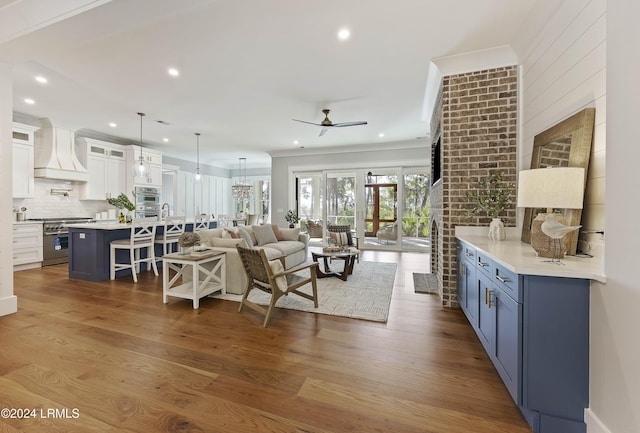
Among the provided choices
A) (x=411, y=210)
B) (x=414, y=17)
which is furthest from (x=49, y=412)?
(x=411, y=210)

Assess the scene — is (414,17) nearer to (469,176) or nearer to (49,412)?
(469,176)

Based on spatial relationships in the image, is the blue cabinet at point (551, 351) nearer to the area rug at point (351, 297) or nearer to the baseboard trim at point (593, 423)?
the baseboard trim at point (593, 423)

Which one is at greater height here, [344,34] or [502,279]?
[344,34]

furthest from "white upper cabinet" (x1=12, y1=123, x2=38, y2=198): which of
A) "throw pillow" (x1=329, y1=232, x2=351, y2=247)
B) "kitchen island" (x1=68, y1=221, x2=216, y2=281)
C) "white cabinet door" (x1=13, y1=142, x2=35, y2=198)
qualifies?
"throw pillow" (x1=329, y1=232, x2=351, y2=247)

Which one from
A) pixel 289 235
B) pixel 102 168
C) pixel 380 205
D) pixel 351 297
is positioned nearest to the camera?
pixel 351 297

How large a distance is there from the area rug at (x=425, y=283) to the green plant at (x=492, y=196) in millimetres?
1301

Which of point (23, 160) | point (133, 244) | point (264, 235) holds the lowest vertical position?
point (133, 244)

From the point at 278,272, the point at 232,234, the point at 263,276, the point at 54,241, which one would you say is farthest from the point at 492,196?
the point at 54,241

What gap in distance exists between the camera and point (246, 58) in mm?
3293

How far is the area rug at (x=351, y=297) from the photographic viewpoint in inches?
125

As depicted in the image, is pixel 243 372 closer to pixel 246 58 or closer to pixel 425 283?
pixel 425 283

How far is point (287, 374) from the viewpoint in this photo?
2.00m

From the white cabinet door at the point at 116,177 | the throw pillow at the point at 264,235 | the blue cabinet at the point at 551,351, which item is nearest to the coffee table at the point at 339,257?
the throw pillow at the point at 264,235

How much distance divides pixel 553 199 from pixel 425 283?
2725 mm
